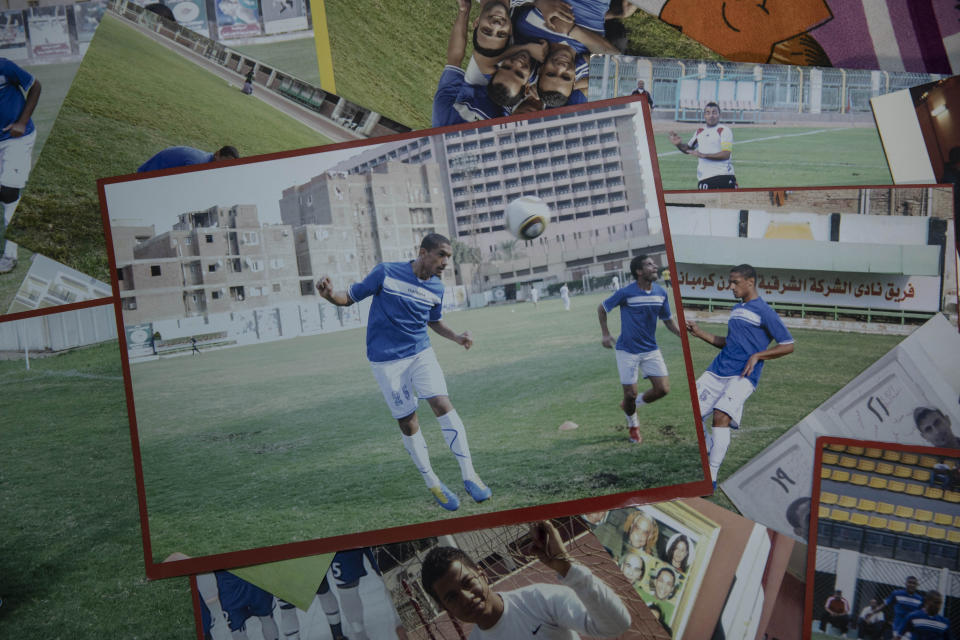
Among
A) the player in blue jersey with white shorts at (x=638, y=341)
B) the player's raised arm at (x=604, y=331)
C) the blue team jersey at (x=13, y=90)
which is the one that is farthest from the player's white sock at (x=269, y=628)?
the blue team jersey at (x=13, y=90)

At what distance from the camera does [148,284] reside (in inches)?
123

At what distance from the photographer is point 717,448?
3.32 meters

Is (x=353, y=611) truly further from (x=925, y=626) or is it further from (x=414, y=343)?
(x=925, y=626)

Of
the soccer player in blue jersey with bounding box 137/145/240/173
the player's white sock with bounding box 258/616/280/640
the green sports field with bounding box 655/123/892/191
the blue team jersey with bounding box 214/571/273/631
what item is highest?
the soccer player in blue jersey with bounding box 137/145/240/173

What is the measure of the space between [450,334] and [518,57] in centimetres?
160

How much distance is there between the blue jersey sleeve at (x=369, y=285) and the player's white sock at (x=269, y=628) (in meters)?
1.52

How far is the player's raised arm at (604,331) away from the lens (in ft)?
10.4

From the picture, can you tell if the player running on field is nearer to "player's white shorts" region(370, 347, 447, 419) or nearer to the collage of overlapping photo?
the collage of overlapping photo

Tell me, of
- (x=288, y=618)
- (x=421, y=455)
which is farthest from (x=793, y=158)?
(x=288, y=618)

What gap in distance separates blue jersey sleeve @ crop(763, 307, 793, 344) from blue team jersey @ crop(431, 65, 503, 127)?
5.63 ft

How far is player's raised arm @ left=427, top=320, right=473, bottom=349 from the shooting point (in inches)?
121

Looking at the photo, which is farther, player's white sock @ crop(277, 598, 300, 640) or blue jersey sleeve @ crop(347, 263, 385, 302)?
player's white sock @ crop(277, 598, 300, 640)

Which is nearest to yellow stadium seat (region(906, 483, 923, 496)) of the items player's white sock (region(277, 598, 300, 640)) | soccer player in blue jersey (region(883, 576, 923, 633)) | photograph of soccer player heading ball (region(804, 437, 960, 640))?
photograph of soccer player heading ball (region(804, 437, 960, 640))

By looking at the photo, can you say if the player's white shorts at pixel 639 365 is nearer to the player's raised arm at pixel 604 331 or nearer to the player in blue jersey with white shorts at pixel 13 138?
the player's raised arm at pixel 604 331
